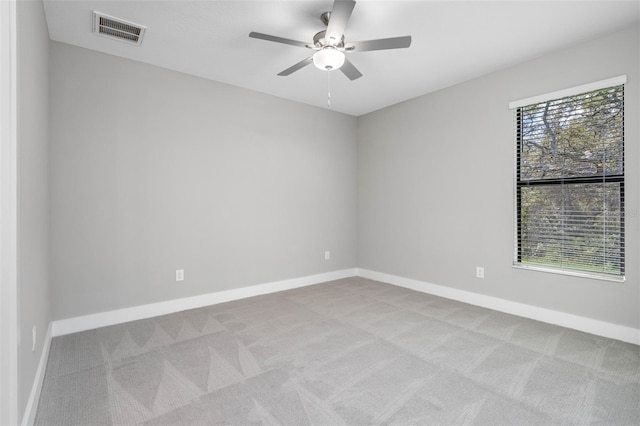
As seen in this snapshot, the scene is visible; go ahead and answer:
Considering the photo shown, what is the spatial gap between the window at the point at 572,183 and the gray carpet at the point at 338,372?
2.36ft

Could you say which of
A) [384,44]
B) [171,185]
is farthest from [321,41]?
[171,185]

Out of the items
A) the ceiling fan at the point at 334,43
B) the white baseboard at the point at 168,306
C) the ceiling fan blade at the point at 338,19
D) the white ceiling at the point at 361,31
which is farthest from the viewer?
the white baseboard at the point at 168,306

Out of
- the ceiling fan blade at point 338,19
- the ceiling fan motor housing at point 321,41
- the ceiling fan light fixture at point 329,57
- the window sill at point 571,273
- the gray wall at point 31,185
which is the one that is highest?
the ceiling fan motor housing at point 321,41

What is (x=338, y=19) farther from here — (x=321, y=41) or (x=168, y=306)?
(x=168, y=306)

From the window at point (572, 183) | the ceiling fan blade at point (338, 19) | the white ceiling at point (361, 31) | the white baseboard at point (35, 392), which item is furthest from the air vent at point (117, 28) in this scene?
the window at point (572, 183)

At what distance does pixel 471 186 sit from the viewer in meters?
3.76

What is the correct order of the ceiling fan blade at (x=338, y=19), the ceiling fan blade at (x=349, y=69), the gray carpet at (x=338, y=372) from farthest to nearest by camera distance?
the ceiling fan blade at (x=349, y=69)
the ceiling fan blade at (x=338, y=19)
the gray carpet at (x=338, y=372)

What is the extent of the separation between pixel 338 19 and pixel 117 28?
1940 mm

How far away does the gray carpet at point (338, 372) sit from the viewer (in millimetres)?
1765

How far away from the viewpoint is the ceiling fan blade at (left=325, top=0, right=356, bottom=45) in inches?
77.3

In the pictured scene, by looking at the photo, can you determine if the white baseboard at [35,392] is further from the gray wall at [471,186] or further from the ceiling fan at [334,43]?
the gray wall at [471,186]

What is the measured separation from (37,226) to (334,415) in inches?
88.5

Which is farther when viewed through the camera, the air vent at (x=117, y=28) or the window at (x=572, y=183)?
the window at (x=572, y=183)

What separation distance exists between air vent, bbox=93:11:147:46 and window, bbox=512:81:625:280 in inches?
147
